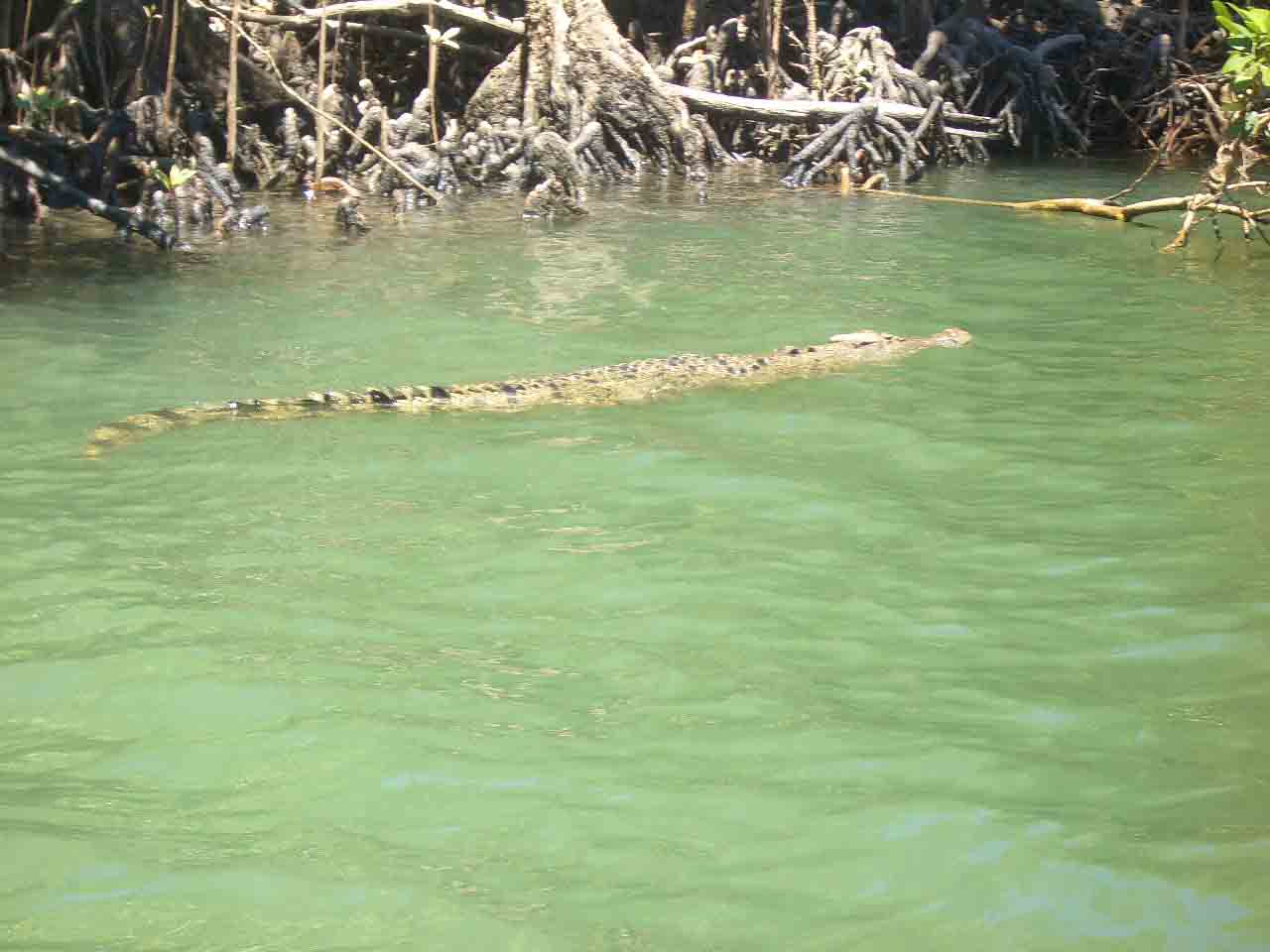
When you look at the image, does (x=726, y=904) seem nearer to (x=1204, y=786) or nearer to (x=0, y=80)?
(x=1204, y=786)

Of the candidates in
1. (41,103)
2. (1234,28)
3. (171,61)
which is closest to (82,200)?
(41,103)

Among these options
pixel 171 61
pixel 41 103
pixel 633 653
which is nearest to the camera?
pixel 633 653

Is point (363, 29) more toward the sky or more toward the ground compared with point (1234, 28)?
more toward the sky

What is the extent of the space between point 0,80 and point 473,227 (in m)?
4.21

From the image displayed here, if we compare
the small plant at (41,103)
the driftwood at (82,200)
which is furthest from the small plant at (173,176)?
the small plant at (41,103)

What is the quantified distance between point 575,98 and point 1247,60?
7515 millimetres

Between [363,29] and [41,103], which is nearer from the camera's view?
[41,103]

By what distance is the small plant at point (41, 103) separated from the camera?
39.8 ft

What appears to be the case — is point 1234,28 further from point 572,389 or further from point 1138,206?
point 572,389

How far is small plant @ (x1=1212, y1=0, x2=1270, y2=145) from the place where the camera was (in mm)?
9484

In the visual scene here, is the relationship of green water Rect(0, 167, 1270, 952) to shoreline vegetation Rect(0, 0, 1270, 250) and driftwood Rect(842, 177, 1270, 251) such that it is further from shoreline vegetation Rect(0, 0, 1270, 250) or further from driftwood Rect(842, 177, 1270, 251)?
shoreline vegetation Rect(0, 0, 1270, 250)

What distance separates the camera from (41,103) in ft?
39.8

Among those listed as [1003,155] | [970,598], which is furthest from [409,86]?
[970,598]

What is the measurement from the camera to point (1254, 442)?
21.5ft
